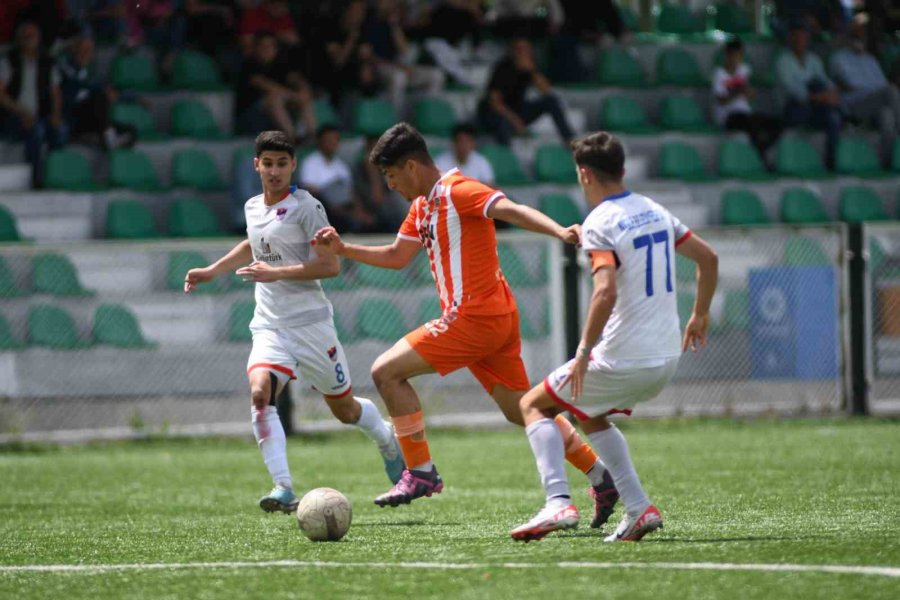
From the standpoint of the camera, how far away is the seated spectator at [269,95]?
16.5 metres

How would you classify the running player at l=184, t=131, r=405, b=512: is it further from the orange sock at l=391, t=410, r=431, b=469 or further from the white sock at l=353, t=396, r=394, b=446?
the orange sock at l=391, t=410, r=431, b=469

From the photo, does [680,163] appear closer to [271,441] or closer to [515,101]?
[515,101]

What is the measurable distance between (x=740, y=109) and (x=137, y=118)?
26.0ft

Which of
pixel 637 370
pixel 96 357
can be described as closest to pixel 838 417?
pixel 96 357

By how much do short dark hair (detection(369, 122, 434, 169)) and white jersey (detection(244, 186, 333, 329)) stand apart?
2.54 ft

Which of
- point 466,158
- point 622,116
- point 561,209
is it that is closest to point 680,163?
point 622,116

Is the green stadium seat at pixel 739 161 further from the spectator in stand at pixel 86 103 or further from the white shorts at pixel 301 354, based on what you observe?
the white shorts at pixel 301 354

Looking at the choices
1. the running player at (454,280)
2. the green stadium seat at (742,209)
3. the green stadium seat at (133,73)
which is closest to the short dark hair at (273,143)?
the running player at (454,280)

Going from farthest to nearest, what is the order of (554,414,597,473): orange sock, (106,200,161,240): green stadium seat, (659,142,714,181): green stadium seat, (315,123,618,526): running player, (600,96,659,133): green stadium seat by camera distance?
(600,96,659,133): green stadium seat, (659,142,714,181): green stadium seat, (106,200,161,240): green stadium seat, (315,123,618,526): running player, (554,414,597,473): orange sock

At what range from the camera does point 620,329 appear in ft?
20.2

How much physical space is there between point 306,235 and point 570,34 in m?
12.6

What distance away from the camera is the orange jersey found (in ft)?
23.8

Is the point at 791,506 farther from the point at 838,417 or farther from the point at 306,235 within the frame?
the point at 838,417

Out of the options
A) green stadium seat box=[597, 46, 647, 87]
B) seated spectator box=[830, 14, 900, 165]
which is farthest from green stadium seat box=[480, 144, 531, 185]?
seated spectator box=[830, 14, 900, 165]
